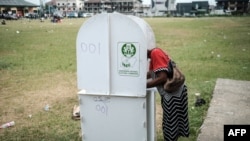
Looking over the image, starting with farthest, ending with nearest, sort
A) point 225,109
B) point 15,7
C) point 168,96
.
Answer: point 15,7, point 225,109, point 168,96

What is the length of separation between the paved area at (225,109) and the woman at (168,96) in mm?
690

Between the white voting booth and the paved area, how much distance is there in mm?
1345

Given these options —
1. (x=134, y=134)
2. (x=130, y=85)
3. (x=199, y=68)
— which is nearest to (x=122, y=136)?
(x=134, y=134)

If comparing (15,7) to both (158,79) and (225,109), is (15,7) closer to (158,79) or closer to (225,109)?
(225,109)

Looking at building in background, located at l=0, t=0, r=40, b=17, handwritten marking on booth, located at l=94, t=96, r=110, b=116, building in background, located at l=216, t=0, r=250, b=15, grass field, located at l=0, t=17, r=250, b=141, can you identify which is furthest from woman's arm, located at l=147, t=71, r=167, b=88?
building in background, located at l=216, t=0, r=250, b=15

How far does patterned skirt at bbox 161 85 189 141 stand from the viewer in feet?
12.2

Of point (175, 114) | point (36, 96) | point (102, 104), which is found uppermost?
point (102, 104)

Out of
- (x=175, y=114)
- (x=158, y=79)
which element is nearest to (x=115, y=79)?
(x=158, y=79)

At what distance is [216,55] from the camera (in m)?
12.6

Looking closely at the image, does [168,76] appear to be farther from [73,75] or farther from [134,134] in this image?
[73,75]

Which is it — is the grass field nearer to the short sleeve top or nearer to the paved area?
the paved area

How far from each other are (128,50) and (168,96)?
820 mm

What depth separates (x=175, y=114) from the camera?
3771mm

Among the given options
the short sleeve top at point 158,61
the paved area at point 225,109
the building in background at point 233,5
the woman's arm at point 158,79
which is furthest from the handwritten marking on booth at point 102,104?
the building in background at point 233,5
